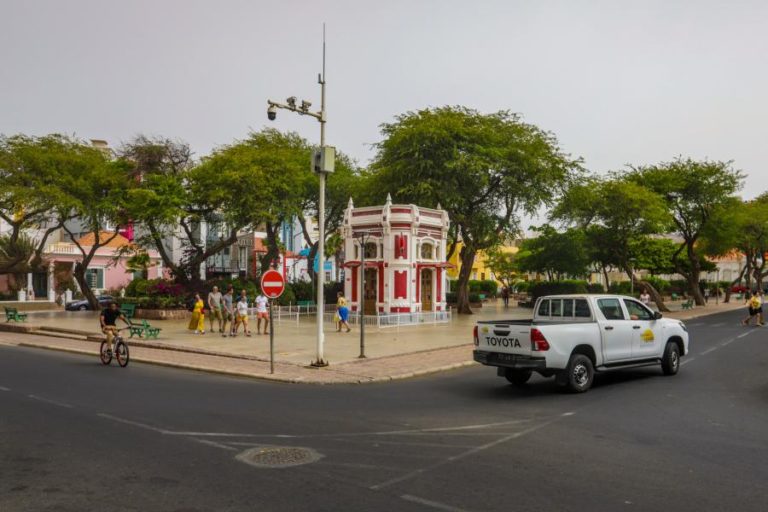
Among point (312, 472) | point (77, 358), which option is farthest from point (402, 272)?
point (312, 472)

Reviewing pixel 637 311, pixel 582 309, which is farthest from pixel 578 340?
pixel 637 311

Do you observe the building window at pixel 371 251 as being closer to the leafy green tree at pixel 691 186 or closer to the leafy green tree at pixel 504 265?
the leafy green tree at pixel 691 186

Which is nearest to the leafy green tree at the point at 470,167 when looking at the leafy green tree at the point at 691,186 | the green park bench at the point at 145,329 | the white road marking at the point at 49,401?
the leafy green tree at the point at 691,186

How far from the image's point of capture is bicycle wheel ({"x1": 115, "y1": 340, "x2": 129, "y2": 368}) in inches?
623

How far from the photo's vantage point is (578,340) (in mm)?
11492

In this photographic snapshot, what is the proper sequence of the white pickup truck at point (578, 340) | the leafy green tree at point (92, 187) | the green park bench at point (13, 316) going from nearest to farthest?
the white pickup truck at point (578, 340) → the green park bench at point (13, 316) → the leafy green tree at point (92, 187)

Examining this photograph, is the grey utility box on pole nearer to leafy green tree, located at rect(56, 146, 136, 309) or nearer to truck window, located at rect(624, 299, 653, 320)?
truck window, located at rect(624, 299, 653, 320)

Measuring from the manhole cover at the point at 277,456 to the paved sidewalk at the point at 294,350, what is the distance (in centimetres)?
605

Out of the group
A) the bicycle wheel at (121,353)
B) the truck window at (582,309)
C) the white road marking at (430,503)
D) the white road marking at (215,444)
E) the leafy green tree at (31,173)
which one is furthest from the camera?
the leafy green tree at (31,173)

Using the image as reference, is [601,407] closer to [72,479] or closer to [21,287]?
[72,479]

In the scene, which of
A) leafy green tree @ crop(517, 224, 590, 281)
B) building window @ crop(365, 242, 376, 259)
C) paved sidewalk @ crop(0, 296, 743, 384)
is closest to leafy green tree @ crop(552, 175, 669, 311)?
leafy green tree @ crop(517, 224, 590, 281)

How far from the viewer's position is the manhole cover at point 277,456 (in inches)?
265

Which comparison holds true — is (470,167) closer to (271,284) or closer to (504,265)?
(271,284)

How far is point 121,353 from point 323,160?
297 inches
